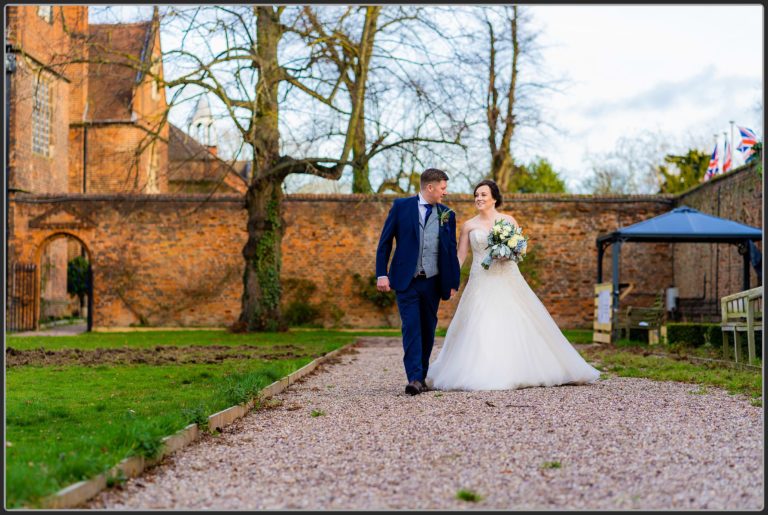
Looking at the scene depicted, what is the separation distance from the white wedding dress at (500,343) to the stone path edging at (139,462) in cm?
178

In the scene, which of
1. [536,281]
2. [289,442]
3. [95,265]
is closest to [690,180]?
A: [536,281]

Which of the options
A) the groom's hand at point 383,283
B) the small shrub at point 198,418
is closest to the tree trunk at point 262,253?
the groom's hand at point 383,283

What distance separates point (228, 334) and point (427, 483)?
51.5 ft

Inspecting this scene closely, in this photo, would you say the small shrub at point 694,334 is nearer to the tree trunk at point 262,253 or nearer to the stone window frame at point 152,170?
the tree trunk at point 262,253

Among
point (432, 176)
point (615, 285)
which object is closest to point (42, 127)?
point (615, 285)

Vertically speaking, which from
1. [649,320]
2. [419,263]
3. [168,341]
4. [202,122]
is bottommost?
A: [168,341]

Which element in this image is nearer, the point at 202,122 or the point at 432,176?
the point at 432,176

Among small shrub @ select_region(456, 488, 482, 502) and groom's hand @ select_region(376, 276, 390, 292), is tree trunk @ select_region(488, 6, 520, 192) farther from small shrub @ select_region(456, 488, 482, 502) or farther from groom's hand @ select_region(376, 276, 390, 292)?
small shrub @ select_region(456, 488, 482, 502)

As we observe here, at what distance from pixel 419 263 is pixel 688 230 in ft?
31.3

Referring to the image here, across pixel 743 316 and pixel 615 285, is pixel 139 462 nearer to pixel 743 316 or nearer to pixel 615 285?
pixel 743 316

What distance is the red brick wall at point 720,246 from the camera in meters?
18.2

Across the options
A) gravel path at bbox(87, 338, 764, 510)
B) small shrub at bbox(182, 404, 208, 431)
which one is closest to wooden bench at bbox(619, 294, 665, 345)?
gravel path at bbox(87, 338, 764, 510)

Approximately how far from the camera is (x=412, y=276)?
805cm

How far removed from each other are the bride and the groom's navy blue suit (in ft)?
1.56
